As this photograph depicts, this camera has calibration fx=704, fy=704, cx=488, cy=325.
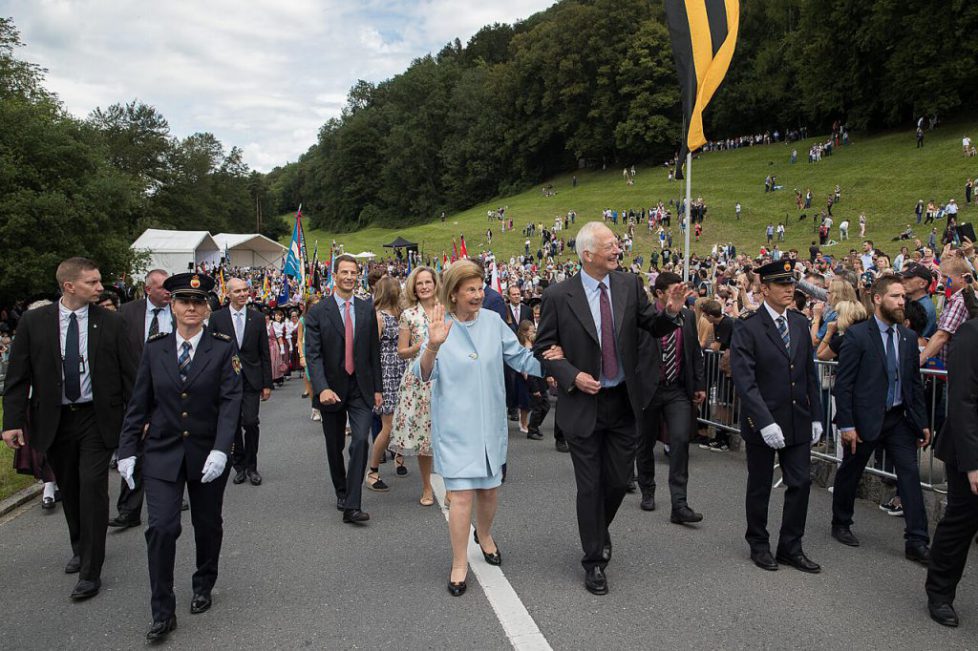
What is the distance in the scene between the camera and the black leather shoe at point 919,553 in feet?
15.9

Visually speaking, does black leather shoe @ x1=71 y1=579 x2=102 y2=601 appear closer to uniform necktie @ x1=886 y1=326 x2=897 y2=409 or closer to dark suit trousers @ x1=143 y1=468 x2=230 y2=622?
dark suit trousers @ x1=143 y1=468 x2=230 y2=622

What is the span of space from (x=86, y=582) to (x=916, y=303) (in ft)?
24.4

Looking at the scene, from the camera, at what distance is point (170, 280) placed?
4.31 metres

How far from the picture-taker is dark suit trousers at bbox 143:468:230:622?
3961mm

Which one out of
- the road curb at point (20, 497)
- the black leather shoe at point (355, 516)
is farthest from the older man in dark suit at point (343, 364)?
the road curb at point (20, 497)

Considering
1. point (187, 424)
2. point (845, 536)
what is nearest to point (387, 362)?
point (187, 424)

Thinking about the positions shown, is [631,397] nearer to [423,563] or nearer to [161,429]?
[423,563]

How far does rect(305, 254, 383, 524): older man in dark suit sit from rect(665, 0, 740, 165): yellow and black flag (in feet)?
13.4

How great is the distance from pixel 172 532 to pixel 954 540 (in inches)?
176

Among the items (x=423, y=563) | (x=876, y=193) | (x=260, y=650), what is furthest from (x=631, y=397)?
(x=876, y=193)

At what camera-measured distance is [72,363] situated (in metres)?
4.93

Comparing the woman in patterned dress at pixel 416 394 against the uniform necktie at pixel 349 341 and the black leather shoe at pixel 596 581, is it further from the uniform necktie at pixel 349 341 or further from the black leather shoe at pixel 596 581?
the black leather shoe at pixel 596 581

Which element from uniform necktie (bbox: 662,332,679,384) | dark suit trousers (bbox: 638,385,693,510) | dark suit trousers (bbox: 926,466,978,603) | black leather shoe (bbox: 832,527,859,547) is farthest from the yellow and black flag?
dark suit trousers (bbox: 926,466,978,603)

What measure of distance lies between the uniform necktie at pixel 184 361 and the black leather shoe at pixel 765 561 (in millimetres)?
3926
